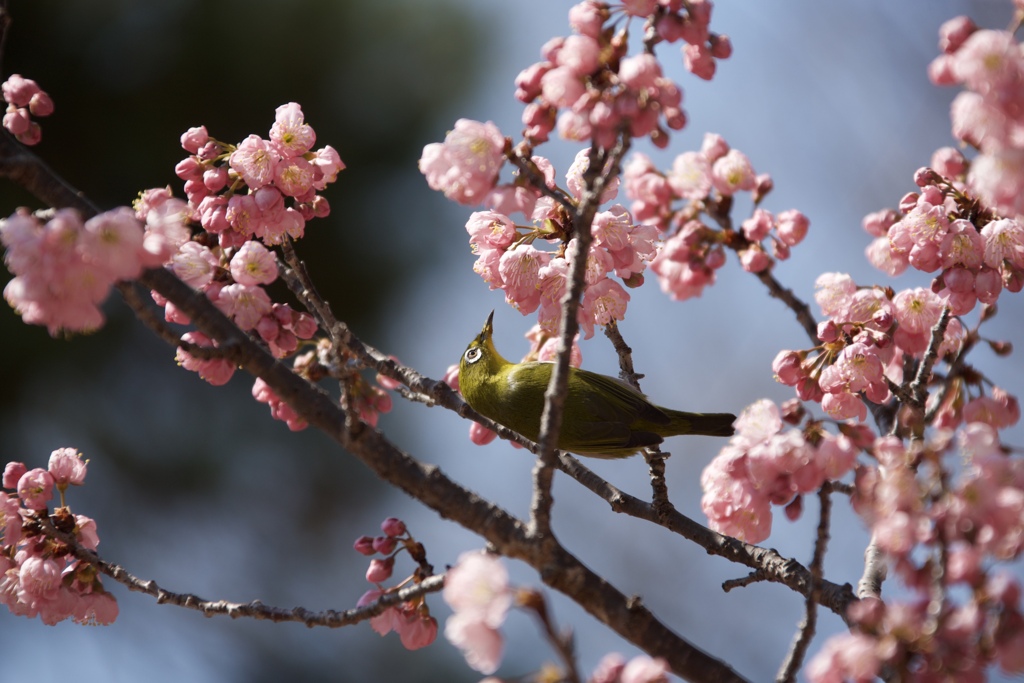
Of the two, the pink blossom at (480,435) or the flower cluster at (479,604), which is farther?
the pink blossom at (480,435)

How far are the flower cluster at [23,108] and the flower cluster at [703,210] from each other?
0.87m

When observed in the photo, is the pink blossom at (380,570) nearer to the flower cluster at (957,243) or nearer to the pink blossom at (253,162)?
the pink blossom at (253,162)

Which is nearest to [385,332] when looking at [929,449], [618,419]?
[618,419]

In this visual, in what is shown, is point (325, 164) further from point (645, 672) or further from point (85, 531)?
point (645, 672)

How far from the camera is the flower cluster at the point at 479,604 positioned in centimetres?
59

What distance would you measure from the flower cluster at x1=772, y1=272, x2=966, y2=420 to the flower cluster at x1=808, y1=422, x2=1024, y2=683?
0.52 meters

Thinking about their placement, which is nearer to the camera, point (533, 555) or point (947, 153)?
point (533, 555)

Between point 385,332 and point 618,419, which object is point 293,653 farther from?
point 618,419

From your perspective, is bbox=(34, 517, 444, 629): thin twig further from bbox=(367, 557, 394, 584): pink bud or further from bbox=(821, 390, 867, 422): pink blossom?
bbox=(821, 390, 867, 422): pink blossom

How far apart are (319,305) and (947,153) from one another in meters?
0.82

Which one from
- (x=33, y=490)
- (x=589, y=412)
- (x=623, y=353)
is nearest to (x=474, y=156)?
(x=623, y=353)

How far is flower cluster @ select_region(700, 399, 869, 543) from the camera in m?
0.68

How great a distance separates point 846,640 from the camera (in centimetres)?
56

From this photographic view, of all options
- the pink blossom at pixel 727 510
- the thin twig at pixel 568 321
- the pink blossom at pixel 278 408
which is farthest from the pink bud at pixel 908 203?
the pink blossom at pixel 278 408
